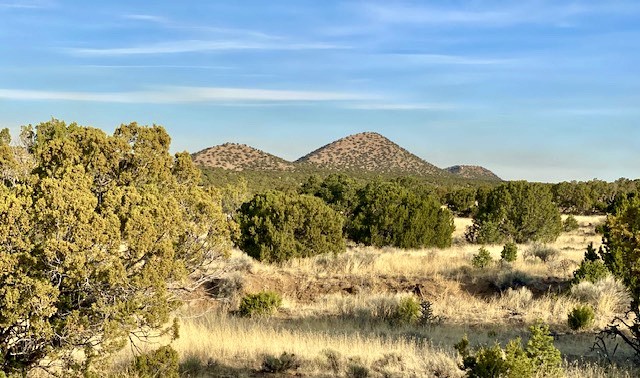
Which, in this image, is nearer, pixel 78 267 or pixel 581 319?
pixel 78 267

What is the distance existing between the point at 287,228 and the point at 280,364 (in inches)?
472

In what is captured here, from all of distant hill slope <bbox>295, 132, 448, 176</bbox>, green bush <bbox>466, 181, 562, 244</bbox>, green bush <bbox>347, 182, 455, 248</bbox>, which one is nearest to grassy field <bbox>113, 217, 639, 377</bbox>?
green bush <bbox>347, 182, 455, 248</bbox>

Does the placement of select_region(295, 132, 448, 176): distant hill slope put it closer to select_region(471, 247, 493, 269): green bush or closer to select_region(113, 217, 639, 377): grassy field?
select_region(471, 247, 493, 269): green bush

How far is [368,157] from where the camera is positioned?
119m

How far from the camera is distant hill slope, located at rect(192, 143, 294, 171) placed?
10125cm

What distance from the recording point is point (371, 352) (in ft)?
28.0

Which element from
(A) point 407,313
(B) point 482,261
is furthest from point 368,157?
(A) point 407,313

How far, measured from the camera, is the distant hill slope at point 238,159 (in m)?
101

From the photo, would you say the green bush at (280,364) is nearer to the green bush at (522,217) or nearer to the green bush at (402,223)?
the green bush at (402,223)

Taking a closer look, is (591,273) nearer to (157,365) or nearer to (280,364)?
(280,364)

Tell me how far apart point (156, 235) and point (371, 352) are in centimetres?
407

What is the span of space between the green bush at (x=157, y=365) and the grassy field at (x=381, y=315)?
803 mm

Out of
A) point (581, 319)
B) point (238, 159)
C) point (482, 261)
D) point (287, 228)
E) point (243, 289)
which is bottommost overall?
point (243, 289)

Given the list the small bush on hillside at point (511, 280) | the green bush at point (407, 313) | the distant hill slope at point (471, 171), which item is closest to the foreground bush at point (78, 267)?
the green bush at point (407, 313)
